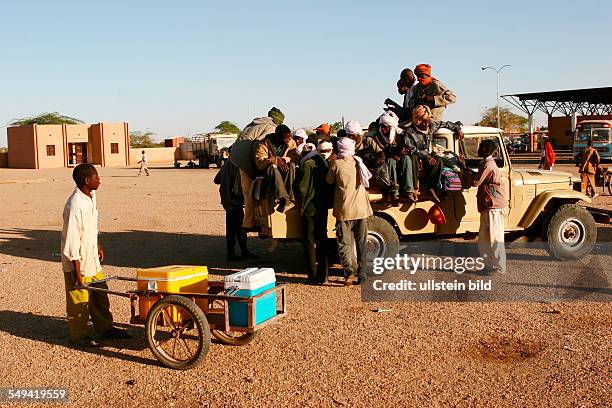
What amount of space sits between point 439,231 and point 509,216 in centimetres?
108

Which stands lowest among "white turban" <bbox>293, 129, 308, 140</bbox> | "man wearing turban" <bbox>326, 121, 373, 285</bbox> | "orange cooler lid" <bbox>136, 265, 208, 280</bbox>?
"orange cooler lid" <bbox>136, 265, 208, 280</bbox>

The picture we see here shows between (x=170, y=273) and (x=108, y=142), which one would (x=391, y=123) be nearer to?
(x=170, y=273)

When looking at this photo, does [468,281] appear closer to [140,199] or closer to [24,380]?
[24,380]

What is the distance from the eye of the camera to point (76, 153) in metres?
65.9

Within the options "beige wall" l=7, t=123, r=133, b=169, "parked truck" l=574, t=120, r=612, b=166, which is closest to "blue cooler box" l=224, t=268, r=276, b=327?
"parked truck" l=574, t=120, r=612, b=166

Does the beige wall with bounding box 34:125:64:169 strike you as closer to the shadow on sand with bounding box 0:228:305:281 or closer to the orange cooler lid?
the shadow on sand with bounding box 0:228:305:281

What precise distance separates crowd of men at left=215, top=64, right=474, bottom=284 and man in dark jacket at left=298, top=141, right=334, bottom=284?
0.01 meters

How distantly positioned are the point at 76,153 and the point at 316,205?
6214 centimetres

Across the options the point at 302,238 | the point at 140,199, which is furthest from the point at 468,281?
the point at 140,199

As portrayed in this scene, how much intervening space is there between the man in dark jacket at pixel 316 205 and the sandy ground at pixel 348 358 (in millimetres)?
339

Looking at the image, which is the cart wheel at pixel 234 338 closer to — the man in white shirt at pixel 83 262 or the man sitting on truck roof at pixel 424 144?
the man in white shirt at pixel 83 262

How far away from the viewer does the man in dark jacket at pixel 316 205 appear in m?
8.30

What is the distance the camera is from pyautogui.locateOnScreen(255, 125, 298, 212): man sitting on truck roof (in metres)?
8.48

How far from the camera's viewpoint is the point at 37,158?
6209 cm
